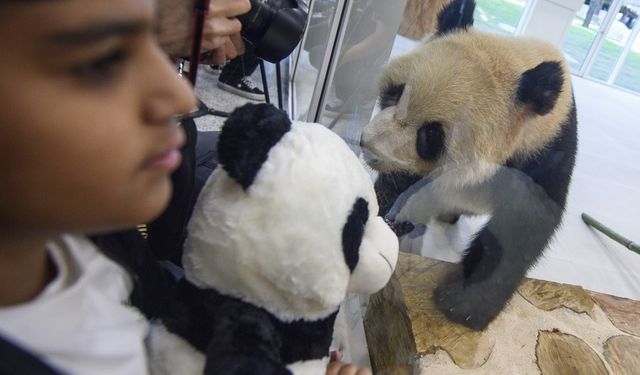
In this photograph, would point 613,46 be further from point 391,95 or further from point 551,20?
point 391,95

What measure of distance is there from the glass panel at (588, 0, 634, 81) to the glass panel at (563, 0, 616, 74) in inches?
1.0

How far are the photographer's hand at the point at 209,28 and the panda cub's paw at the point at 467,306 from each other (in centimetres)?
54

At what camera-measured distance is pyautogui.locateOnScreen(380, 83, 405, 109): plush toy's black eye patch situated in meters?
0.78

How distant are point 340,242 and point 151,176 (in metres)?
0.21

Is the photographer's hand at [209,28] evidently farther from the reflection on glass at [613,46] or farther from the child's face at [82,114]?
the reflection on glass at [613,46]

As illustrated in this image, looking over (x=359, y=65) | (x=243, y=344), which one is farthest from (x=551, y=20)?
(x=243, y=344)

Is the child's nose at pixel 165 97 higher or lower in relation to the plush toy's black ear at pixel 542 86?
higher

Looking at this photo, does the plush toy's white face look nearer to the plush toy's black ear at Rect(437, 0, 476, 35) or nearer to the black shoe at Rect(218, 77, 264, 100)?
the plush toy's black ear at Rect(437, 0, 476, 35)

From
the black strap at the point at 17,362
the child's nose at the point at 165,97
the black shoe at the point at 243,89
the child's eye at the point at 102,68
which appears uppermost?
the child's eye at the point at 102,68

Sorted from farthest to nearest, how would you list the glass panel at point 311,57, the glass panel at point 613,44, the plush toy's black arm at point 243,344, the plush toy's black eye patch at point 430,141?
the glass panel at point 311,57 → the glass panel at point 613,44 → the plush toy's black eye patch at point 430,141 → the plush toy's black arm at point 243,344

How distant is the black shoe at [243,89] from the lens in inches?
73.0

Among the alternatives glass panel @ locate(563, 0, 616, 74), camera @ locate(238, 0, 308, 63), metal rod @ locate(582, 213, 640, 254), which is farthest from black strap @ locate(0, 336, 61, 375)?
metal rod @ locate(582, 213, 640, 254)

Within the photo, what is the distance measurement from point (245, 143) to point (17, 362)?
223 mm

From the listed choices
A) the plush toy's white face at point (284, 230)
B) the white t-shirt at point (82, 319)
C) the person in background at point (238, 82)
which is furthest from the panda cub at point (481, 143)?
the person in background at point (238, 82)
